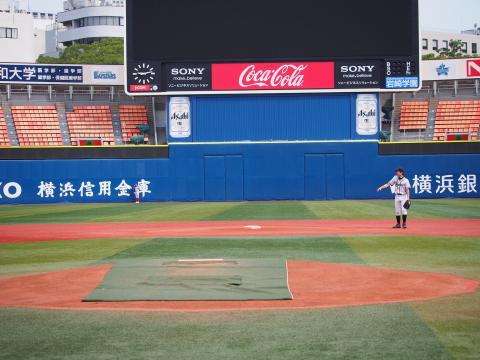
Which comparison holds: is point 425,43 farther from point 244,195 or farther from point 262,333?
point 262,333

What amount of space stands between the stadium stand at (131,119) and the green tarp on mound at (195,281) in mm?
42033

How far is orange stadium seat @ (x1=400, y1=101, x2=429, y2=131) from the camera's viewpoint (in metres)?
55.6

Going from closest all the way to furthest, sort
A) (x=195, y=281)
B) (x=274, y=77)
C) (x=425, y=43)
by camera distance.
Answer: (x=195, y=281) < (x=274, y=77) < (x=425, y=43)

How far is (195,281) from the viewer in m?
11.6

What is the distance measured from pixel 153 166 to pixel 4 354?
3630 cm

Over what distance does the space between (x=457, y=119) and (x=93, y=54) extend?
62275 millimetres

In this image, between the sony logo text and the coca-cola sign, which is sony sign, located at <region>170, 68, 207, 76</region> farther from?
the sony logo text

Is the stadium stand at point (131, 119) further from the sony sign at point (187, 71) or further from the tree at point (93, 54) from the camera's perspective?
the tree at point (93, 54)

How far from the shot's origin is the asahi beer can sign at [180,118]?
44.0 meters

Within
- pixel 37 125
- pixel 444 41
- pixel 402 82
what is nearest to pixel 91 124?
pixel 37 125

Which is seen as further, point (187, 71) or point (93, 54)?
point (93, 54)

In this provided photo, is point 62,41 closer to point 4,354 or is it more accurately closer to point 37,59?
point 37,59

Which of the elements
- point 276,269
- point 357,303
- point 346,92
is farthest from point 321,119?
point 357,303

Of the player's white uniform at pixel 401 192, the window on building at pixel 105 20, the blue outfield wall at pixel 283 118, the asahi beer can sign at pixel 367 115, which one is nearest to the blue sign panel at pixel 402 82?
the asahi beer can sign at pixel 367 115
